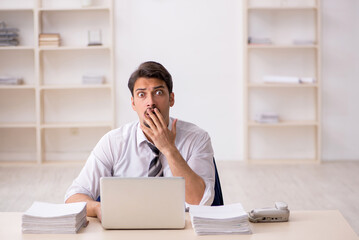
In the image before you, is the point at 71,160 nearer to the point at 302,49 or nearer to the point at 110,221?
the point at 302,49

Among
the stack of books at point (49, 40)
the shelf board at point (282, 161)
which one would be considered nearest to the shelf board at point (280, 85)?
the shelf board at point (282, 161)

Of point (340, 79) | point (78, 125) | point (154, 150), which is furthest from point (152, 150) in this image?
point (340, 79)

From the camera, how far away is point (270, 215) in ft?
6.89

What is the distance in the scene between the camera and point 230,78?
6.26 metres

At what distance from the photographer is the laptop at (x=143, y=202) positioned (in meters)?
1.92

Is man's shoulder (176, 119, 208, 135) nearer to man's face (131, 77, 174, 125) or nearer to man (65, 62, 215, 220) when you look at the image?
man (65, 62, 215, 220)

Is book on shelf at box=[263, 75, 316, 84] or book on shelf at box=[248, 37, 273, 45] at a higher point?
book on shelf at box=[248, 37, 273, 45]

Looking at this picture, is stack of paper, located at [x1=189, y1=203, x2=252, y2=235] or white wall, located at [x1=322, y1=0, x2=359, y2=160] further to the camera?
white wall, located at [x1=322, y1=0, x2=359, y2=160]

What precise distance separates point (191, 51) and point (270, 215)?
4.29 m

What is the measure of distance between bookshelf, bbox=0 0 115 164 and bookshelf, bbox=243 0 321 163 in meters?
1.62

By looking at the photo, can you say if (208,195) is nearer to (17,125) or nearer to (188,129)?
(188,129)

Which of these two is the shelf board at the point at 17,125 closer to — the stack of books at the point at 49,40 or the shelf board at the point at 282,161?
the stack of books at the point at 49,40

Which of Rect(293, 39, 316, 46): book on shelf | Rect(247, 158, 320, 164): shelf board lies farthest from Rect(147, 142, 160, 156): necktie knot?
Rect(293, 39, 316, 46): book on shelf

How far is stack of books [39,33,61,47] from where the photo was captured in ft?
19.6
